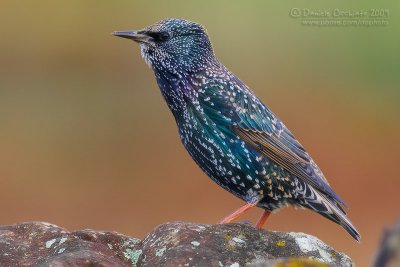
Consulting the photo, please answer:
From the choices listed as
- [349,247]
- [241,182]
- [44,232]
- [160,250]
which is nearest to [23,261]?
[44,232]

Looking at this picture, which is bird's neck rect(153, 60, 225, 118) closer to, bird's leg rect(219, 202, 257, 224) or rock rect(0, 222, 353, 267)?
bird's leg rect(219, 202, 257, 224)

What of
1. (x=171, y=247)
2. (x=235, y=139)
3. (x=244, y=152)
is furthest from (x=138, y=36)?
(x=171, y=247)

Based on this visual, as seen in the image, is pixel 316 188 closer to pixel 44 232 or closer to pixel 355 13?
pixel 44 232

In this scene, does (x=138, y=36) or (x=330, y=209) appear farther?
(x=138, y=36)

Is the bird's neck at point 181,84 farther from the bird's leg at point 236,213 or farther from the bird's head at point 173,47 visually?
the bird's leg at point 236,213

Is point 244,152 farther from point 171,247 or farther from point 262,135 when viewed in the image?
point 171,247

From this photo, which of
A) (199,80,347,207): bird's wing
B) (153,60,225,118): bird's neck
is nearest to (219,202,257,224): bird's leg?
(199,80,347,207): bird's wing
